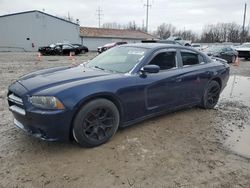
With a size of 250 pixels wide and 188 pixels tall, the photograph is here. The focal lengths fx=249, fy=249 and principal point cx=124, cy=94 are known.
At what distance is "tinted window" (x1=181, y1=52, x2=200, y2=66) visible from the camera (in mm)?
5188

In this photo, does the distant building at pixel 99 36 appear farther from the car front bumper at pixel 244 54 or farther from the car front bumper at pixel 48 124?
the car front bumper at pixel 48 124

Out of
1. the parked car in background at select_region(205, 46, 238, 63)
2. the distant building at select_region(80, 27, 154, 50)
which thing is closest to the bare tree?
the distant building at select_region(80, 27, 154, 50)

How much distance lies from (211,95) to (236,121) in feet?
2.98

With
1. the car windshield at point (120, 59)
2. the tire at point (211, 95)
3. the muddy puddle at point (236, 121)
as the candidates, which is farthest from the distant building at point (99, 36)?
the car windshield at point (120, 59)

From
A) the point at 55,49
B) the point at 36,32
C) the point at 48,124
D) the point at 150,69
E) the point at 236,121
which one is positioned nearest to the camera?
the point at 48,124

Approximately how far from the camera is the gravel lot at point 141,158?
9.84 ft

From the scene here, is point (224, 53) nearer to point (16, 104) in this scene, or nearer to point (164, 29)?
point (16, 104)

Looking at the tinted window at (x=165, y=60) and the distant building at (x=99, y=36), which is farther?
the distant building at (x=99, y=36)

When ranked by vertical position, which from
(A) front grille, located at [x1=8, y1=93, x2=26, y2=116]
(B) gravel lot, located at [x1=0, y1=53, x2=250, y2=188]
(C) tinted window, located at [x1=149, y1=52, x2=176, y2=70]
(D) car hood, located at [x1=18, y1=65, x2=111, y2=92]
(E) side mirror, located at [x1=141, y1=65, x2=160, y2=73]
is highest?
(C) tinted window, located at [x1=149, y1=52, x2=176, y2=70]

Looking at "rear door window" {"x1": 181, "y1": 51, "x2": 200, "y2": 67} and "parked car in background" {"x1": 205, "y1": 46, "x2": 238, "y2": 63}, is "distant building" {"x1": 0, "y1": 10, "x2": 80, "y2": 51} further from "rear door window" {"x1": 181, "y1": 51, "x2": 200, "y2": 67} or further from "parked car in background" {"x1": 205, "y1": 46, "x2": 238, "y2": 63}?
"rear door window" {"x1": 181, "y1": 51, "x2": 200, "y2": 67}

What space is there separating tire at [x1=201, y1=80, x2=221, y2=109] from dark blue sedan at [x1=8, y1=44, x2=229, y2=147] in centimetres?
16

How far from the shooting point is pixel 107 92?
12.1 ft

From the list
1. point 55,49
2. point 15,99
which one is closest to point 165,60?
point 15,99

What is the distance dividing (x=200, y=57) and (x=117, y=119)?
2824 millimetres
